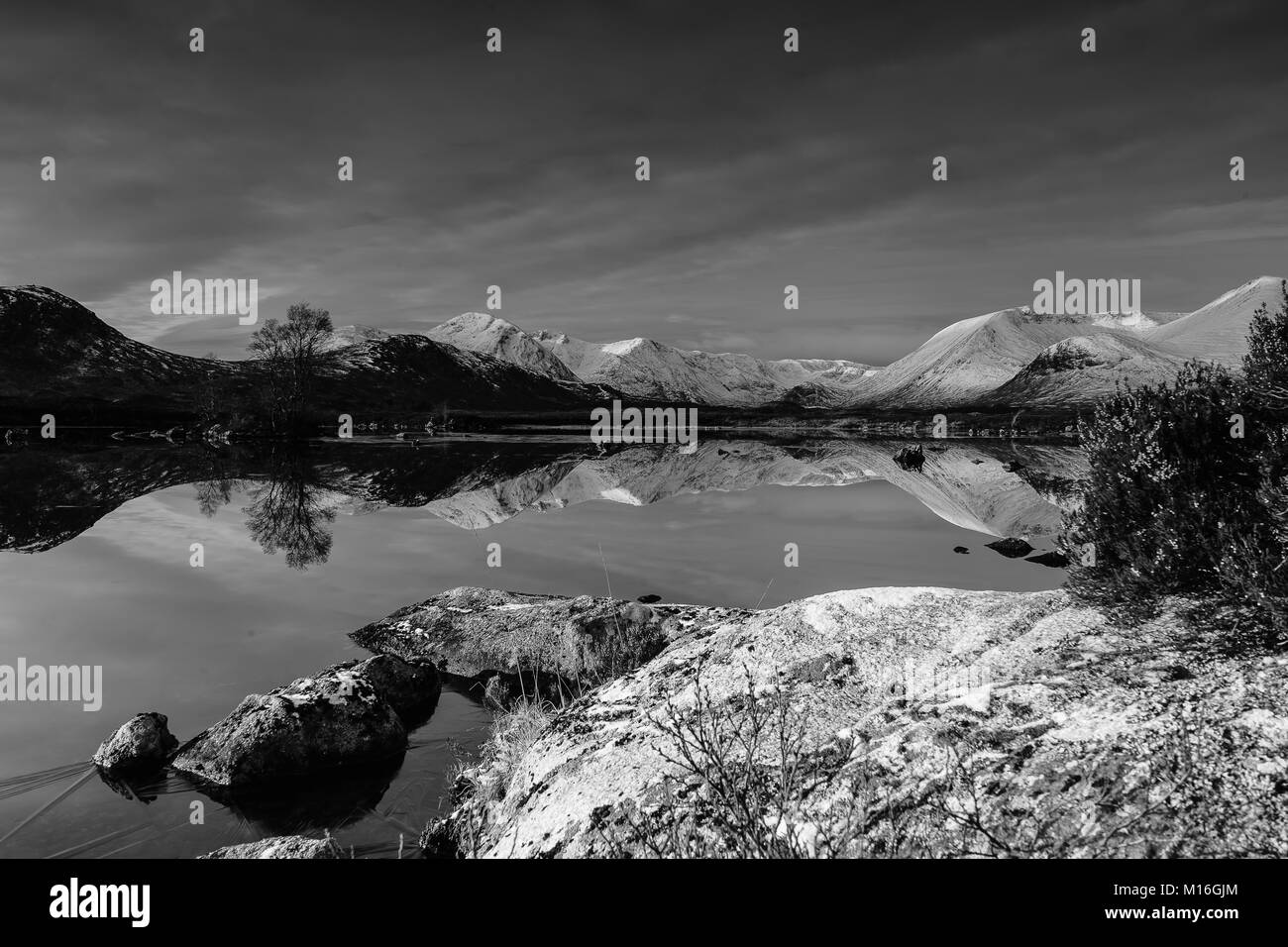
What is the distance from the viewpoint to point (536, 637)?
12523 millimetres

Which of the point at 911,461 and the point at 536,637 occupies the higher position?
the point at 911,461

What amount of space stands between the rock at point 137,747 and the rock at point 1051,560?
1747cm

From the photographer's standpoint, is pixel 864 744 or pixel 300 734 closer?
pixel 864 744

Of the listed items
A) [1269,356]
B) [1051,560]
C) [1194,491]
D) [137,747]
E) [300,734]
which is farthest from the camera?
[1051,560]

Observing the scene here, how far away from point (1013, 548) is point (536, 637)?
13.5 meters

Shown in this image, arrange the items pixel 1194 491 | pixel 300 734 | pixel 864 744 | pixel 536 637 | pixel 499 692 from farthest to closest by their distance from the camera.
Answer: pixel 536 637
pixel 499 692
pixel 300 734
pixel 1194 491
pixel 864 744

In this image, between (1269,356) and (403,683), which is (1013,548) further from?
(403,683)

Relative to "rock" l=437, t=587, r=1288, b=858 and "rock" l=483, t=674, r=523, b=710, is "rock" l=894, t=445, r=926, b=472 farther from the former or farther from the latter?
"rock" l=437, t=587, r=1288, b=858

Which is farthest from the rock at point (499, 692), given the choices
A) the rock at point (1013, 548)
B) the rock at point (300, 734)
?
the rock at point (1013, 548)

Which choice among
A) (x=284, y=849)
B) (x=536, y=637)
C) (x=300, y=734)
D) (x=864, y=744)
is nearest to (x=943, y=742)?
(x=864, y=744)

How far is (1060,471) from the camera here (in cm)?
4428

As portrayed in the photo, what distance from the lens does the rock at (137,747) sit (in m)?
8.87
